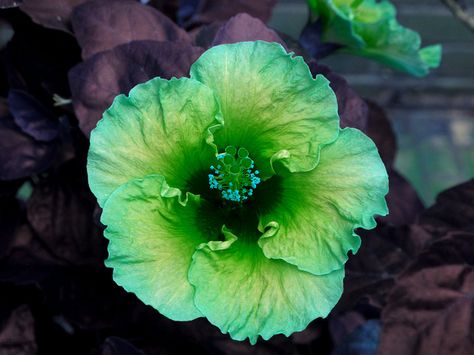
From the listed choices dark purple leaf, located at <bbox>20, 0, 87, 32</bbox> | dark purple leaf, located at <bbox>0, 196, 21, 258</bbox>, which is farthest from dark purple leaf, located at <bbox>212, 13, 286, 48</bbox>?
dark purple leaf, located at <bbox>0, 196, 21, 258</bbox>

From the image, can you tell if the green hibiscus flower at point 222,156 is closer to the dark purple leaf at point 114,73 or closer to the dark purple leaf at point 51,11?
the dark purple leaf at point 114,73

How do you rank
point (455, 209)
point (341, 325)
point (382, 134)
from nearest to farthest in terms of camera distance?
point (455, 209), point (341, 325), point (382, 134)

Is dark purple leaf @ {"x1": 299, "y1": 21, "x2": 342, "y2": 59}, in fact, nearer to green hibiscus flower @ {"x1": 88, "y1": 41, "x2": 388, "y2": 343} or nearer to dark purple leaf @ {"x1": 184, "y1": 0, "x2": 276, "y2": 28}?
dark purple leaf @ {"x1": 184, "y1": 0, "x2": 276, "y2": 28}

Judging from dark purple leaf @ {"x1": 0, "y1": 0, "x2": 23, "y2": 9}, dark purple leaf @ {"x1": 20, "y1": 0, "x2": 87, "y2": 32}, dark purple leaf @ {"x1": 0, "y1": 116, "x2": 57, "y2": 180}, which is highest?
dark purple leaf @ {"x1": 0, "y1": 0, "x2": 23, "y2": 9}

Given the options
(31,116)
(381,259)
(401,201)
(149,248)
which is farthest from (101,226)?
(401,201)

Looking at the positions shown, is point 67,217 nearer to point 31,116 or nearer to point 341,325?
point 31,116

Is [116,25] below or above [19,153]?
above

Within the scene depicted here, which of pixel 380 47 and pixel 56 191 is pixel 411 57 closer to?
pixel 380 47
